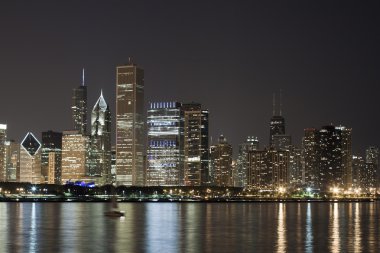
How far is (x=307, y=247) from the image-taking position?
6384 cm

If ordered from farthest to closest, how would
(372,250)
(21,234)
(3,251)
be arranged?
(21,234) < (372,250) < (3,251)

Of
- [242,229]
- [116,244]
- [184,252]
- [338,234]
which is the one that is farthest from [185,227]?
[184,252]

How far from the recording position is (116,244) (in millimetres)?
64250

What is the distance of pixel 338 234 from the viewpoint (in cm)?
8050

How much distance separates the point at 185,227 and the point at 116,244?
25890 mm

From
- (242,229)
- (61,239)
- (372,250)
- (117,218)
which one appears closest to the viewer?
(372,250)

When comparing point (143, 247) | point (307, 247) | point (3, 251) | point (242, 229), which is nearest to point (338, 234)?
point (242, 229)

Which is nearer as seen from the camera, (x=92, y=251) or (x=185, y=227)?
(x=92, y=251)

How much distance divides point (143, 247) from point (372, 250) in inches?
726

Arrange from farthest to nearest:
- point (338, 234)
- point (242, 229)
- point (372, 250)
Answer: point (242, 229) < point (338, 234) < point (372, 250)

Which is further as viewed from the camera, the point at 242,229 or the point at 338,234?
the point at 242,229

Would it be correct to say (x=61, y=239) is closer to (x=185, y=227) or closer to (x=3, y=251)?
(x=3, y=251)

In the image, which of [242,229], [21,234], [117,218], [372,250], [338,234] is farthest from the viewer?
[117,218]

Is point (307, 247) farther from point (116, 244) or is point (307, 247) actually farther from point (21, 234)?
point (21, 234)
